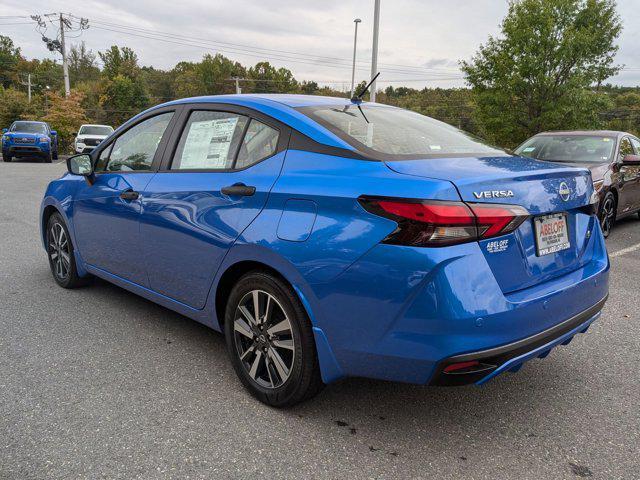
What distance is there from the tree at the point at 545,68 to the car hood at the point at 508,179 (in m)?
15.8

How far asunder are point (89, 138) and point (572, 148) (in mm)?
22847

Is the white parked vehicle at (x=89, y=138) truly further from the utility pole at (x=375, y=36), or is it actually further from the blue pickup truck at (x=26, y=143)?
the utility pole at (x=375, y=36)

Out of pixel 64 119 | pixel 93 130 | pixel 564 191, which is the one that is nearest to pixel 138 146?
pixel 564 191

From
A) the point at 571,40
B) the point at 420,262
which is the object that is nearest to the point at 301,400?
the point at 420,262

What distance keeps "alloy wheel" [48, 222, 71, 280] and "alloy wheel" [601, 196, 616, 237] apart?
268 inches

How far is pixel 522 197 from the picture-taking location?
2.26 metres

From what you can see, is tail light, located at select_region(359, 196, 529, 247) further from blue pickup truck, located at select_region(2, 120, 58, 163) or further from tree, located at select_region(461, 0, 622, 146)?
blue pickup truck, located at select_region(2, 120, 58, 163)

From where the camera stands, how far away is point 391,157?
247cm

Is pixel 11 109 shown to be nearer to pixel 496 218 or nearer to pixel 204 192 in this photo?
pixel 204 192

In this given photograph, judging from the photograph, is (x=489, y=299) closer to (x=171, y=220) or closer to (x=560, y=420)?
(x=560, y=420)

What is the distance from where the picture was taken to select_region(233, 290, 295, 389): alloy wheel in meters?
2.62

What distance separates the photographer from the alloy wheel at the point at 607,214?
7432mm

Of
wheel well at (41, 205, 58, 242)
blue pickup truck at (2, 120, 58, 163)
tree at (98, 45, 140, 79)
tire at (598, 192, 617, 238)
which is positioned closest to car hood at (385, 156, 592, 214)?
wheel well at (41, 205, 58, 242)

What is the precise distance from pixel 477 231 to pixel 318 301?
75 centimetres
